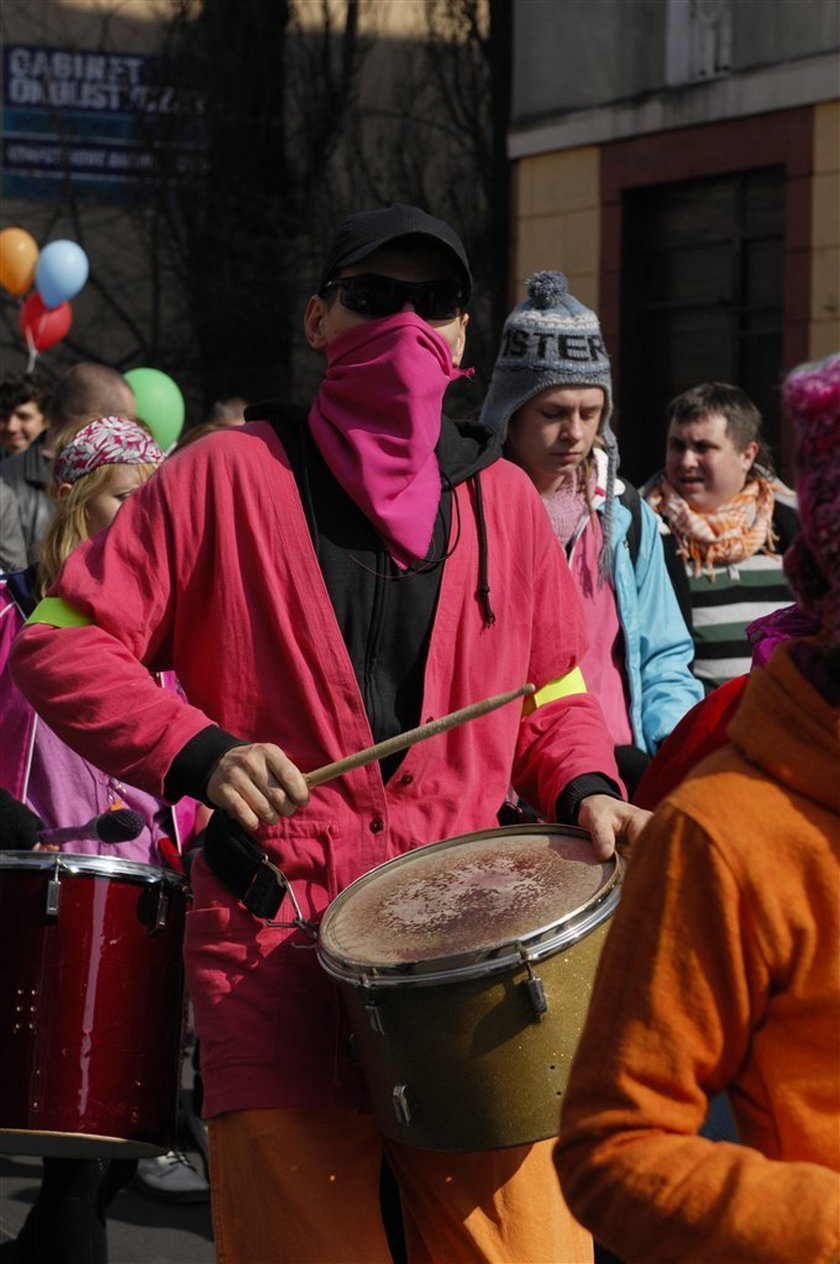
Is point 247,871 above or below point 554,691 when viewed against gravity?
below

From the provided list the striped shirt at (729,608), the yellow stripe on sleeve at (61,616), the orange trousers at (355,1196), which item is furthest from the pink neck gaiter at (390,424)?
the striped shirt at (729,608)

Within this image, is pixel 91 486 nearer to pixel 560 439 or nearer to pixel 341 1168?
pixel 560 439

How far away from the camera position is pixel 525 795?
3.20 metres

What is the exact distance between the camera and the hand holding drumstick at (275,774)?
2.67m

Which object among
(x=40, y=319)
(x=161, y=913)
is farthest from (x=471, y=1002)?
(x=40, y=319)

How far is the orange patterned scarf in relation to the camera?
5672 millimetres

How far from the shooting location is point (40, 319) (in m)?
14.3

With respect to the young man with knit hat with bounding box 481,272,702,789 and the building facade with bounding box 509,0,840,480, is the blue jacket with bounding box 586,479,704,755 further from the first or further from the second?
the building facade with bounding box 509,0,840,480

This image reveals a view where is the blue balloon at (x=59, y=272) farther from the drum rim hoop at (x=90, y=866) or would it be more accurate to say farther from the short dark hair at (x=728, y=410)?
the drum rim hoop at (x=90, y=866)

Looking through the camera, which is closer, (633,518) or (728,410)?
(633,518)

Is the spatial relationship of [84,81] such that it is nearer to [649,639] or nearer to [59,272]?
[59,272]

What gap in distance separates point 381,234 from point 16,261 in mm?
11476

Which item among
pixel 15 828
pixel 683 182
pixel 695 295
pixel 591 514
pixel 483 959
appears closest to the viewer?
pixel 483 959

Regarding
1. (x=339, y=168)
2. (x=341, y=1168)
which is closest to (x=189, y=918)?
(x=341, y=1168)
